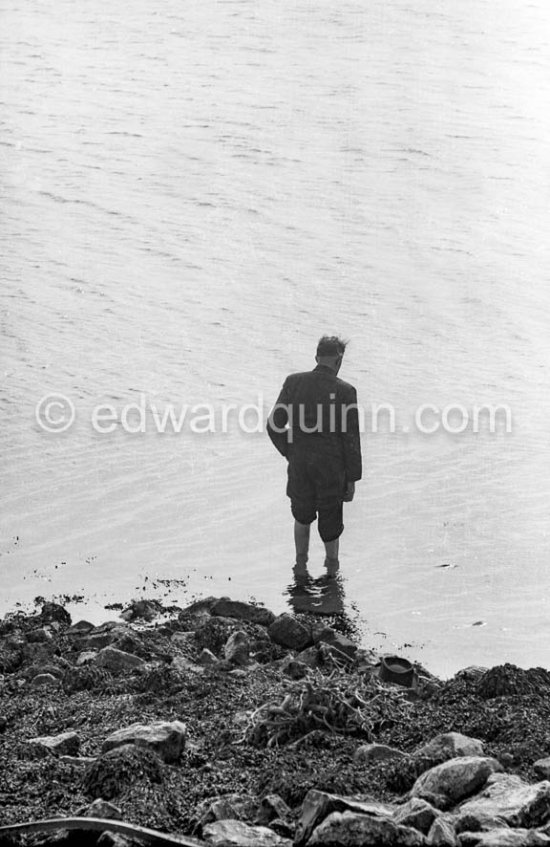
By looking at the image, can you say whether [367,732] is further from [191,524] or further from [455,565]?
[191,524]

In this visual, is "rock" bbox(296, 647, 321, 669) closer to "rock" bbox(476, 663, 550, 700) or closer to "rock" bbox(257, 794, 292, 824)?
"rock" bbox(476, 663, 550, 700)

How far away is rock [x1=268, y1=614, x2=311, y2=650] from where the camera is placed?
7.88 m

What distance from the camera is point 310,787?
5.38 metres

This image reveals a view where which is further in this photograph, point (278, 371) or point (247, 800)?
point (278, 371)

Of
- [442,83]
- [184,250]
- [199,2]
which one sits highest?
[199,2]

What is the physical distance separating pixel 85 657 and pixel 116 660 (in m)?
0.27

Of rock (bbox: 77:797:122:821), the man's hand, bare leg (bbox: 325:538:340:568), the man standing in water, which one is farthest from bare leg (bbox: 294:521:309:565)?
rock (bbox: 77:797:122:821)

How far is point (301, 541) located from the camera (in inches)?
387

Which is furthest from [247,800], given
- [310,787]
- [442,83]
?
[442,83]

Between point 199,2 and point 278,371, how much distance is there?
2107cm

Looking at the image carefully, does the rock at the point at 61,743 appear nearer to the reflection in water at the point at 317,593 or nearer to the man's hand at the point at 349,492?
the reflection in water at the point at 317,593

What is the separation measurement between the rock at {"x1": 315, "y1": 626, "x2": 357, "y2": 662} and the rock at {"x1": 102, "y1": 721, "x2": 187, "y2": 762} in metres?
1.77

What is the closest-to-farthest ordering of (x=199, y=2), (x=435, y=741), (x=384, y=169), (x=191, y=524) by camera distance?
1. (x=435, y=741)
2. (x=191, y=524)
3. (x=384, y=169)
4. (x=199, y=2)

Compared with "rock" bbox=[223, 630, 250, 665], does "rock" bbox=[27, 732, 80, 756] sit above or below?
below
